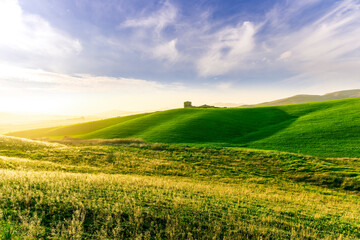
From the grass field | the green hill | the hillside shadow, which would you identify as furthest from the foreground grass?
the hillside shadow

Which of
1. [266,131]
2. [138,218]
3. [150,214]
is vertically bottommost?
[266,131]

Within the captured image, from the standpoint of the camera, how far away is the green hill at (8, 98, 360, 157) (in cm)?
3644

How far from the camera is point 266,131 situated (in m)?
50.4

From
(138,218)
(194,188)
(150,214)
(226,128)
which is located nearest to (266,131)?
(226,128)

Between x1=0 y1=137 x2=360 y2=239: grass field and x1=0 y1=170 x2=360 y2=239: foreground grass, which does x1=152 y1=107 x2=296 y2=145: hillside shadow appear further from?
x1=0 y1=170 x2=360 y2=239: foreground grass

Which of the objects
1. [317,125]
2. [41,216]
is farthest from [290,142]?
[41,216]

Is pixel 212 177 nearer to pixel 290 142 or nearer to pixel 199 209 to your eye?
pixel 199 209

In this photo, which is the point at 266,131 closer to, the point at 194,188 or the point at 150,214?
the point at 194,188

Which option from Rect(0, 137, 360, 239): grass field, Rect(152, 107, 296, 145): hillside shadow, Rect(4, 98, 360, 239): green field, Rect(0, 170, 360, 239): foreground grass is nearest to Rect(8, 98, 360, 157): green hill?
Rect(152, 107, 296, 145): hillside shadow

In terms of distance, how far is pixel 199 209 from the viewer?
329 inches

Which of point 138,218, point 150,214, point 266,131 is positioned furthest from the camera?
point 266,131

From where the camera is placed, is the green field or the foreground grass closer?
the foreground grass

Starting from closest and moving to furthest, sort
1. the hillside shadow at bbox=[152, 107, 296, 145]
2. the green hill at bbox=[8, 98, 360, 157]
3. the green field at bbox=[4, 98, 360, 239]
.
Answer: the green field at bbox=[4, 98, 360, 239]
the green hill at bbox=[8, 98, 360, 157]
the hillside shadow at bbox=[152, 107, 296, 145]

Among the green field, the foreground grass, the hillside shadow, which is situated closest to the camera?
the foreground grass
